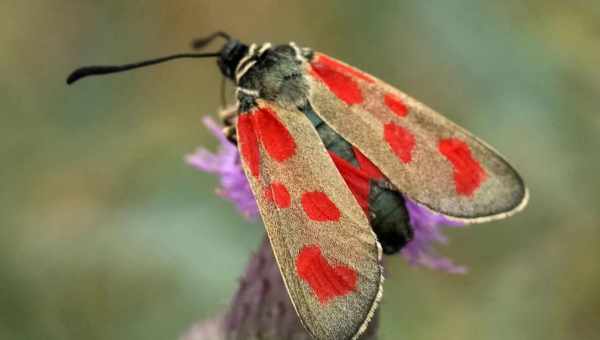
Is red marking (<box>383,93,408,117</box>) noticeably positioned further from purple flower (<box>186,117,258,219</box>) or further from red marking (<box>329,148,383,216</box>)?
purple flower (<box>186,117,258,219</box>)

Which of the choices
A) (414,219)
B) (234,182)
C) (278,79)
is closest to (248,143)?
(278,79)

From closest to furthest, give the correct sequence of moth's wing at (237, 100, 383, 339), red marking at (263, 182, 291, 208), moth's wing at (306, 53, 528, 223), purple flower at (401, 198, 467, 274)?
1. moth's wing at (237, 100, 383, 339)
2. red marking at (263, 182, 291, 208)
3. moth's wing at (306, 53, 528, 223)
4. purple flower at (401, 198, 467, 274)

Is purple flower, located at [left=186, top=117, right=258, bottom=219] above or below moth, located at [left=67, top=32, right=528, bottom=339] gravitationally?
below

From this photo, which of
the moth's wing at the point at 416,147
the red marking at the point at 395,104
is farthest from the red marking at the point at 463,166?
the red marking at the point at 395,104

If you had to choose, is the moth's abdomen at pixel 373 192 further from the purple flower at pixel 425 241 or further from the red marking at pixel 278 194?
the purple flower at pixel 425 241

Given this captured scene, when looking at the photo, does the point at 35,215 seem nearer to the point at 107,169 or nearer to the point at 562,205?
the point at 107,169

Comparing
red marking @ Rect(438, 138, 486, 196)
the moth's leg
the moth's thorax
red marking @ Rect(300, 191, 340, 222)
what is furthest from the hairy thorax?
red marking @ Rect(438, 138, 486, 196)

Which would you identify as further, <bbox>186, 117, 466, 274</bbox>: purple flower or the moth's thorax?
<bbox>186, 117, 466, 274</bbox>: purple flower

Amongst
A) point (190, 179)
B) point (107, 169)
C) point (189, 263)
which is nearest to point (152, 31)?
point (107, 169)
